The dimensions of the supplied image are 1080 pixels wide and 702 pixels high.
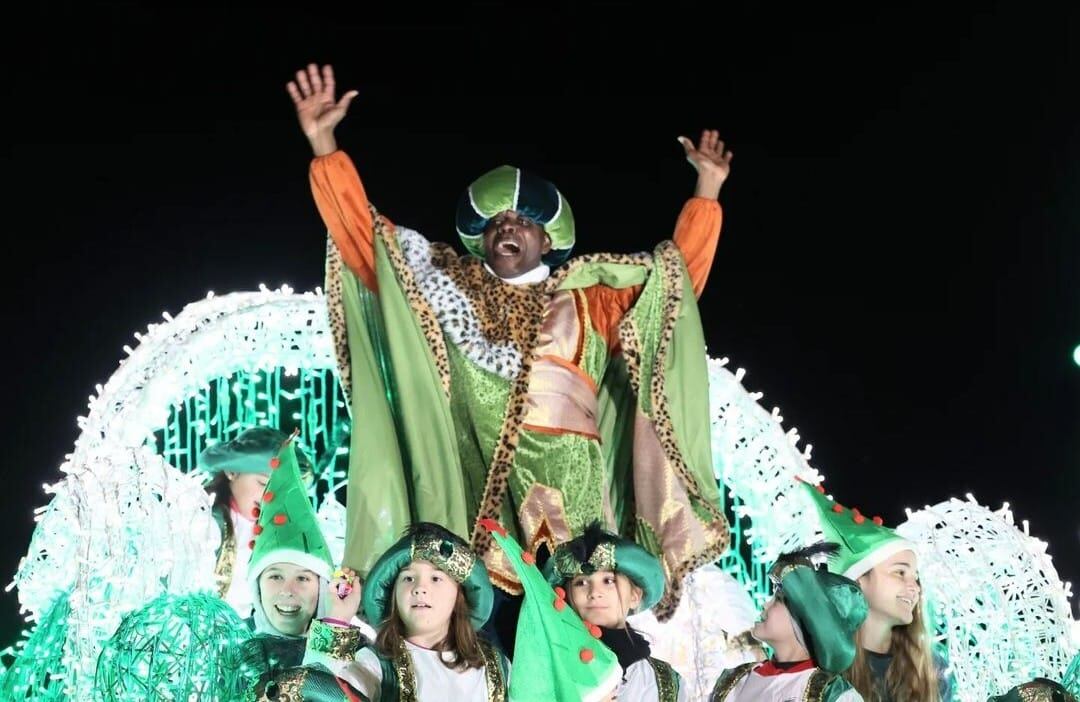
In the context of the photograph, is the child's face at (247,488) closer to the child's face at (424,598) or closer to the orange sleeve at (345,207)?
the orange sleeve at (345,207)

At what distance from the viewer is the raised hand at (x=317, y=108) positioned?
5688 millimetres

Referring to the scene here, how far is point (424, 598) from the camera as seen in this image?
4504 mm

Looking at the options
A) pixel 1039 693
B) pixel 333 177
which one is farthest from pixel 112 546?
pixel 1039 693

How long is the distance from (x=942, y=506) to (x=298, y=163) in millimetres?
2876

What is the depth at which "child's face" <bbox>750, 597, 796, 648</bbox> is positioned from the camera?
4.64m

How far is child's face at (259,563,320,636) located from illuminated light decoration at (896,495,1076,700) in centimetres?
182

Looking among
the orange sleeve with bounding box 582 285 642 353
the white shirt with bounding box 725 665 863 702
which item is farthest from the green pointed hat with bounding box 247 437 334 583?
the white shirt with bounding box 725 665 863 702

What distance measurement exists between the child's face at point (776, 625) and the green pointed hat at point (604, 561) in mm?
320

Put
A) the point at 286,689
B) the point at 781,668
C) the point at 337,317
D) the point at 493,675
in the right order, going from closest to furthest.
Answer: the point at 286,689, the point at 493,675, the point at 781,668, the point at 337,317

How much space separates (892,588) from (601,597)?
0.89 m

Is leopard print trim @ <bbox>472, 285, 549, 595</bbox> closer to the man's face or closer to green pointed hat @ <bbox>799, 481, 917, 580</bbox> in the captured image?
the man's face

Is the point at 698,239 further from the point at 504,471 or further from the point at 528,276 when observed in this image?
the point at 504,471

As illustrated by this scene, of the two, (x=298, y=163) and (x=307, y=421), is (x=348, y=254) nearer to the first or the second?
(x=307, y=421)

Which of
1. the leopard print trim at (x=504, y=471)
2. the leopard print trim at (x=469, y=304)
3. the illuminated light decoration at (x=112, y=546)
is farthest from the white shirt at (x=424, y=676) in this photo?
the leopard print trim at (x=469, y=304)
